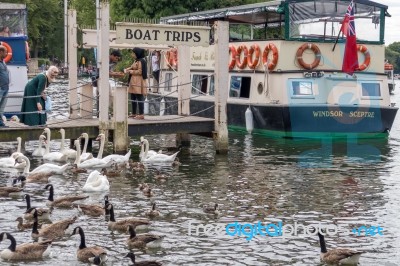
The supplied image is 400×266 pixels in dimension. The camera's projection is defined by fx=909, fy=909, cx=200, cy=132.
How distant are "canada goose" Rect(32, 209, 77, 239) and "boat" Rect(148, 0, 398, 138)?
554 inches

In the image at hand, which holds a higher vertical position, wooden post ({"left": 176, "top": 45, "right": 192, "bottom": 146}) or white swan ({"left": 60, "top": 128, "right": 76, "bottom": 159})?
wooden post ({"left": 176, "top": 45, "right": 192, "bottom": 146})

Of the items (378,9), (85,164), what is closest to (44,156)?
(85,164)

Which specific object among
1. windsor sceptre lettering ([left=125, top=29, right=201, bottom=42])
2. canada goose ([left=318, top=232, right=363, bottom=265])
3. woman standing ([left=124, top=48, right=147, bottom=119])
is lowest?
canada goose ([left=318, top=232, right=363, bottom=265])

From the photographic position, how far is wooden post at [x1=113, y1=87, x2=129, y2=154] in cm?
2334

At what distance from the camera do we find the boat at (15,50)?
90.1ft

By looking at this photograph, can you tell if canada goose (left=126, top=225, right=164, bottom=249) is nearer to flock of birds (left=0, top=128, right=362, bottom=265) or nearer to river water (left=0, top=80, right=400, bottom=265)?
flock of birds (left=0, top=128, right=362, bottom=265)

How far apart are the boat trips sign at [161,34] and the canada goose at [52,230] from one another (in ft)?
29.7

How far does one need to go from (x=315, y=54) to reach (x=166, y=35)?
826 centimetres

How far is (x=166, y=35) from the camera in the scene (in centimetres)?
2364

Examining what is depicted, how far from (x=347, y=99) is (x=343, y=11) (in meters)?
3.23

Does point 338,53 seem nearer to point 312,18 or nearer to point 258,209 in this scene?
point 312,18

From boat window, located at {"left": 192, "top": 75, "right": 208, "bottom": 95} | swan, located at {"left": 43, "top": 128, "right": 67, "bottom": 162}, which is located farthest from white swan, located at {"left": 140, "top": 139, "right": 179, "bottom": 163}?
boat window, located at {"left": 192, "top": 75, "right": 208, "bottom": 95}

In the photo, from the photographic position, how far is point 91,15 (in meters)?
80.9

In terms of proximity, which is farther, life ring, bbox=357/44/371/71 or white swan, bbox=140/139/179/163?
life ring, bbox=357/44/371/71
